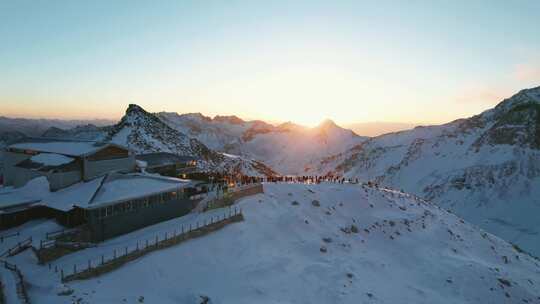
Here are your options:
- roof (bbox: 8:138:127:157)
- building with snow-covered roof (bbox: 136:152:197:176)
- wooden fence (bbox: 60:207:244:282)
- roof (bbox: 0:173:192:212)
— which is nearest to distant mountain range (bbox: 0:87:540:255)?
building with snow-covered roof (bbox: 136:152:197:176)

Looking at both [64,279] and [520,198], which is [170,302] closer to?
[64,279]

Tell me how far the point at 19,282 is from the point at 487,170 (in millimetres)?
125046

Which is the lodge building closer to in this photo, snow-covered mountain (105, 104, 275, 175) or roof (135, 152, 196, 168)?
roof (135, 152, 196, 168)

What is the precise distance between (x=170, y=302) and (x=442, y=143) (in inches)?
5788

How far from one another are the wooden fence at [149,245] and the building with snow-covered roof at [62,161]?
40.0 ft

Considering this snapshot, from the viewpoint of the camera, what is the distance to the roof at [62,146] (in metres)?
33.9

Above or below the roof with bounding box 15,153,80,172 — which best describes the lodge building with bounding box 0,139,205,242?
below

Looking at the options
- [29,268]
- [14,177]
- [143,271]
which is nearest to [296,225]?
[143,271]

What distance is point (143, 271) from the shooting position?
899 inches

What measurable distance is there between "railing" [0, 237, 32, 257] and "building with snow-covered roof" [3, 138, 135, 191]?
7.37m

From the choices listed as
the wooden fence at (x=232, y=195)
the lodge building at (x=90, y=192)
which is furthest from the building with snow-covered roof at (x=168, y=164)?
the wooden fence at (x=232, y=195)

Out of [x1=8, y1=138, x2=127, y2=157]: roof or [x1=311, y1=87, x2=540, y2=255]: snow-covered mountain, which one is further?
[x1=311, y1=87, x2=540, y2=255]: snow-covered mountain

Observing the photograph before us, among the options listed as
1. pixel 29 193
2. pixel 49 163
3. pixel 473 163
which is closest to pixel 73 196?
pixel 29 193

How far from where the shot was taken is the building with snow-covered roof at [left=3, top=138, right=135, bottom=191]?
32.2 meters
